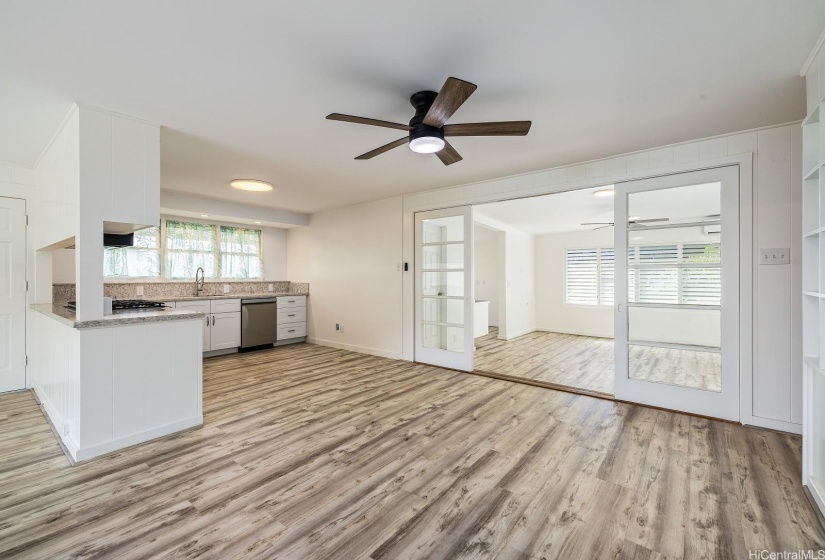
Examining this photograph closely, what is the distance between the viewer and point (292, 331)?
22.0 ft

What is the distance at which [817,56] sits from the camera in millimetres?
1937

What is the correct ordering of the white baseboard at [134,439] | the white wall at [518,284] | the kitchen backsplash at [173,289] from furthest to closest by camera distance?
the white wall at [518,284]
the kitchen backsplash at [173,289]
the white baseboard at [134,439]

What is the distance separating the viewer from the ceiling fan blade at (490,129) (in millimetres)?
2248

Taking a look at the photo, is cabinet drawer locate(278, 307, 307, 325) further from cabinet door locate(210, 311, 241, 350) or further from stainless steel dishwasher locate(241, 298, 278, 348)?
cabinet door locate(210, 311, 241, 350)

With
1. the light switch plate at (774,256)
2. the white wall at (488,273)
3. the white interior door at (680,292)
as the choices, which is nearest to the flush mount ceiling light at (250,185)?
the white interior door at (680,292)

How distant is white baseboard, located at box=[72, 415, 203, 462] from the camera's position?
7.98 ft

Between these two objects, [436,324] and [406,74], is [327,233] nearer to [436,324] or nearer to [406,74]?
[436,324]

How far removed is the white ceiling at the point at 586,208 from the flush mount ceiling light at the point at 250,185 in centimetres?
283

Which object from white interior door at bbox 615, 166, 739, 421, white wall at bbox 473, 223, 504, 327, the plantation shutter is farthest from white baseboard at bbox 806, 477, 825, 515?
white wall at bbox 473, 223, 504, 327

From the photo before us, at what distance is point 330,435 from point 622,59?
319 centimetres

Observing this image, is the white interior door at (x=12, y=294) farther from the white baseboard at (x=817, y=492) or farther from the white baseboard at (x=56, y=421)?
the white baseboard at (x=817, y=492)

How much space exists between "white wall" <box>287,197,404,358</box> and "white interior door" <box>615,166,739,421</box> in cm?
287

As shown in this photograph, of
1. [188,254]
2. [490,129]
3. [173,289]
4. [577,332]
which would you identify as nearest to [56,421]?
[173,289]

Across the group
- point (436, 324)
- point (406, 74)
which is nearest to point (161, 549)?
point (406, 74)
